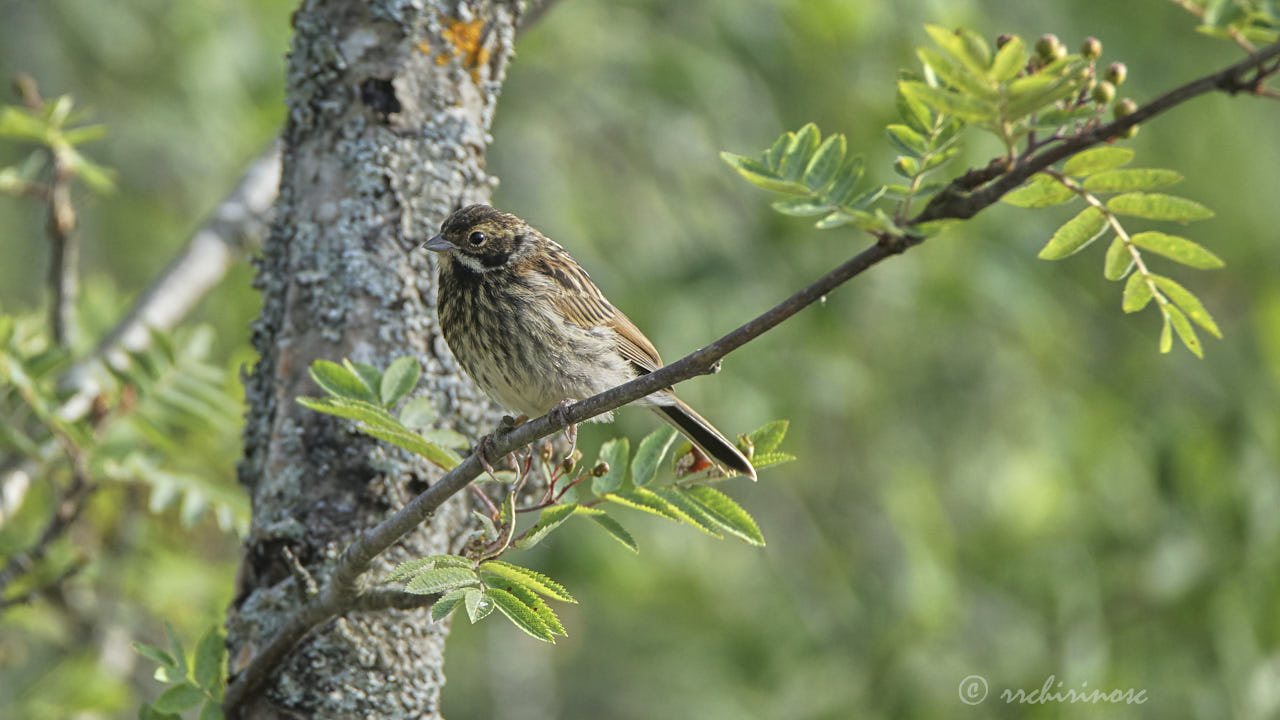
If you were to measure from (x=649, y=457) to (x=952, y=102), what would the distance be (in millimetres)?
1057

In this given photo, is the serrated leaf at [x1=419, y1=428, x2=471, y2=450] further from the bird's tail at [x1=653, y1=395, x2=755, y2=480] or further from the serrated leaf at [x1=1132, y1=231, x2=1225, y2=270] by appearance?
the serrated leaf at [x1=1132, y1=231, x2=1225, y2=270]

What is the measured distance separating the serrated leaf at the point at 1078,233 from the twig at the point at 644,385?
0.29m

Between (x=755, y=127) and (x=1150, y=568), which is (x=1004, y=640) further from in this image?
(x=755, y=127)

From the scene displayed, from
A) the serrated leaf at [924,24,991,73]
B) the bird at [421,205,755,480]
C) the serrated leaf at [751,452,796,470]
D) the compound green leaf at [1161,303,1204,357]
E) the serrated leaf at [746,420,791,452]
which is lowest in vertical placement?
the compound green leaf at [1161,303,1204,357]

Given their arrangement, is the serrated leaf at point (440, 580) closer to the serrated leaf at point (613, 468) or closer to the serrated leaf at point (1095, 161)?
the serrated leaf at point (613, 468)

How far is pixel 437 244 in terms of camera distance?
9.61 feet

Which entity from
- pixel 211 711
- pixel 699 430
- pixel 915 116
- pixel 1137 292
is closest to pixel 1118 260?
pixel 1137 292

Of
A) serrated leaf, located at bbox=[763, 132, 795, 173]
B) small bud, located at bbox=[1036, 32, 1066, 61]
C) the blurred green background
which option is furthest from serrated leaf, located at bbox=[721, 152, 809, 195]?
the blurred green background

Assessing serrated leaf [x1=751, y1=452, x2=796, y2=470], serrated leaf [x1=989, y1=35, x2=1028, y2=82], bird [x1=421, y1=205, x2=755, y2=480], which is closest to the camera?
serrated leaf [x1=989, y1=35, x2=1028, y2=82]

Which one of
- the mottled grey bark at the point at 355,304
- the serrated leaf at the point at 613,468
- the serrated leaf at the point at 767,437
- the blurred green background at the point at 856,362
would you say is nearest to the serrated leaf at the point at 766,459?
the serrated leaf at the point at 767,437

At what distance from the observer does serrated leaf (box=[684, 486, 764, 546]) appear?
219 centimetres

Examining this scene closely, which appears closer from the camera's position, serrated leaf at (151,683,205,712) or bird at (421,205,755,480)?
serrated leaf at (151,683,205,712)

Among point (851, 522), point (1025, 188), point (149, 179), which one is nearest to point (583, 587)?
point (851, 522)

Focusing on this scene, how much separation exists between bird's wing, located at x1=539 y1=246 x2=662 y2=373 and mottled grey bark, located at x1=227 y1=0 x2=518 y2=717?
1.39ft
